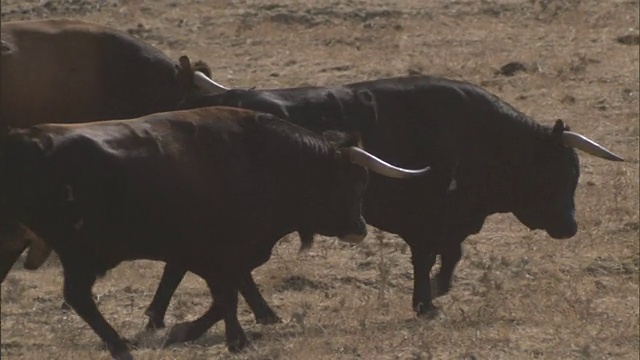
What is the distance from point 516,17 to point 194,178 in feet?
36.0

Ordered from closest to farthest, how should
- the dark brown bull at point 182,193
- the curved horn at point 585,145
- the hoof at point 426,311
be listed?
the dark brown bull at point 182,193 → the hoof at point 426,311 → the curved horn at point 585,145

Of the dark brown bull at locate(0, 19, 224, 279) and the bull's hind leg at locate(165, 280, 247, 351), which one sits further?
the dark brown bull at locate(0, 19, 224, 279)

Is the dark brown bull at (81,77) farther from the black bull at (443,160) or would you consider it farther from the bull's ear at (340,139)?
the bull's ear at (340,139)

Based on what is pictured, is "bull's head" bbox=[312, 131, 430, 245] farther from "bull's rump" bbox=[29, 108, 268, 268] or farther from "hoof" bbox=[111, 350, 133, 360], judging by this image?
"hoof" bbox=[111, 350, 133, 360]

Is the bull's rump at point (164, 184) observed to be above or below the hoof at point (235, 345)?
above

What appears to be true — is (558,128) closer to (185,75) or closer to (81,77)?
(185,75)

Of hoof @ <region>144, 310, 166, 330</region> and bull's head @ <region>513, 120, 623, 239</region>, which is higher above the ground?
bull's head @ <region>513, 120, 623, 239</region>

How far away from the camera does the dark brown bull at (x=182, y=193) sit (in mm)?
9719

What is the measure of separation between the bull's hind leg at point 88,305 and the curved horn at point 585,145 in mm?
4031

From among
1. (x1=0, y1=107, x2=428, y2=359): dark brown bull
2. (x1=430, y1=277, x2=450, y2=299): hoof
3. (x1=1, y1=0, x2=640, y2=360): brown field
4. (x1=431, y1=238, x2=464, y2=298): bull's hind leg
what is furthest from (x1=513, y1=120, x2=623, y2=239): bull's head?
(x1=0, y1=107, x2=428, y2=359): dark brown bull

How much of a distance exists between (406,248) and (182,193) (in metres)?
Answer: 3.81

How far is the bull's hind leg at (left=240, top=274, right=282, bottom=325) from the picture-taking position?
11789 millimetres

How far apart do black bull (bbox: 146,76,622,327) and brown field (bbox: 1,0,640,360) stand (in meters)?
0.37

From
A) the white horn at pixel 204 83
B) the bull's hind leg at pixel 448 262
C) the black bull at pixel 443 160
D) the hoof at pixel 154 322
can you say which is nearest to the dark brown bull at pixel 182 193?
the hoof at pixel 154 322
